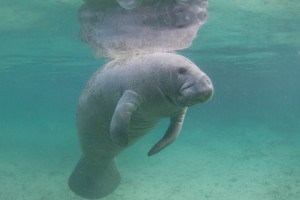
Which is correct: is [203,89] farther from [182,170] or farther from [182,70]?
[182,170]

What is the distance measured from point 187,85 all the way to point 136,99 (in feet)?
2.31

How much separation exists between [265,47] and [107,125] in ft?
61.2

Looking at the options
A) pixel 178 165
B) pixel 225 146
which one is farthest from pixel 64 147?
pixel 225 146

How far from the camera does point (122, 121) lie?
13.0ft

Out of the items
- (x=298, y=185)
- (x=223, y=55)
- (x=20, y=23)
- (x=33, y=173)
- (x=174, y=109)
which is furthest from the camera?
(x=223, y=55)

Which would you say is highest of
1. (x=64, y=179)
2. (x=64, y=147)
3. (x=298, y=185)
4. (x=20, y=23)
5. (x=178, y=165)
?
(x=20, y=23)

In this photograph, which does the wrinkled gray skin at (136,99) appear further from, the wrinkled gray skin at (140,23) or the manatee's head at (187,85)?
the wrinkled gray skin at (140,23)

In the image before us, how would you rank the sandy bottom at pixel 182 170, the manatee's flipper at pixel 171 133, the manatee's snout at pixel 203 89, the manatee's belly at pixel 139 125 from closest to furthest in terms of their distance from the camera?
the manatee's snout at pixel 203 89 → the manatee's belly at pixel 139 125 → the manatee's flipper at pixel 171 133 → the sandy bottom at pixel 182 170

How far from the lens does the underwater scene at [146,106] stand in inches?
173

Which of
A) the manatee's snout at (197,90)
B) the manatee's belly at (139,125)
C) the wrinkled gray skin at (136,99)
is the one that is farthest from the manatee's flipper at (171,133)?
the manatee's snout at (197,90)

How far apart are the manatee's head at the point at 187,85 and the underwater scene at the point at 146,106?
0.04 feet

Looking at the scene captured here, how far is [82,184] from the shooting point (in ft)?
22.3

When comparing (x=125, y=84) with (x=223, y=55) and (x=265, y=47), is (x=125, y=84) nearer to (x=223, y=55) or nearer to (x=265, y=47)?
(x=265, y=47)

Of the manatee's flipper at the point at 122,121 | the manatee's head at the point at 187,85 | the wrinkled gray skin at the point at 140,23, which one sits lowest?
the wrinkled gray skin at the point at 140,23
